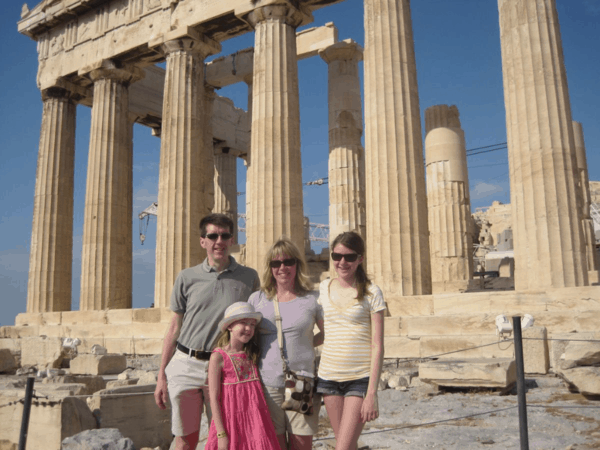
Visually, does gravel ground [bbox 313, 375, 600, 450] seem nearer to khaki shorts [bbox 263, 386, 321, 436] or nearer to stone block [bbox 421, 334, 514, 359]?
stone block [bbox 421, 334, 514, 359]

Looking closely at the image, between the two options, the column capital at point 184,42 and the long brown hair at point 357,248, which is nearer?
the long brown hair at point 357,248

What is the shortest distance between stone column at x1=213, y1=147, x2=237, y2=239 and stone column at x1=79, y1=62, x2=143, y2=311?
6292mm

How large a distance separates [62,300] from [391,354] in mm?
16063

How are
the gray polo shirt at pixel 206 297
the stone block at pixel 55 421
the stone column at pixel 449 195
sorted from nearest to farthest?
1. the gray polo shirt at pixel 206 297
2. the stone block at pixel 55 421
3. the stone column at pixel 449 195

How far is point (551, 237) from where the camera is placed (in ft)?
43.2

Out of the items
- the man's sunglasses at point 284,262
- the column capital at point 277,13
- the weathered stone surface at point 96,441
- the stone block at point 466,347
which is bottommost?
the weathered stone surface at point 96,441

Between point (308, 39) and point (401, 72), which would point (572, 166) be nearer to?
point (401, 72)

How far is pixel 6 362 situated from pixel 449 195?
53.8ft

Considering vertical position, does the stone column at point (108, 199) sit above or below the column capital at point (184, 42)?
below

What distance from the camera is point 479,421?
7016 mm

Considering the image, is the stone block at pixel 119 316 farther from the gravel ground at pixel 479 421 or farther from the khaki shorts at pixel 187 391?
the khaki shorts at pixel 187 391

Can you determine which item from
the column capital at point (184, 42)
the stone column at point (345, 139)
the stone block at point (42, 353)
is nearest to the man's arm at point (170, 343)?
the stone block at point (42, 353)

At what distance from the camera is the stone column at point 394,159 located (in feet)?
49.0

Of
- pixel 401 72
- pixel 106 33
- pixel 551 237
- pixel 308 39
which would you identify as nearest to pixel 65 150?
pixel 106 33
